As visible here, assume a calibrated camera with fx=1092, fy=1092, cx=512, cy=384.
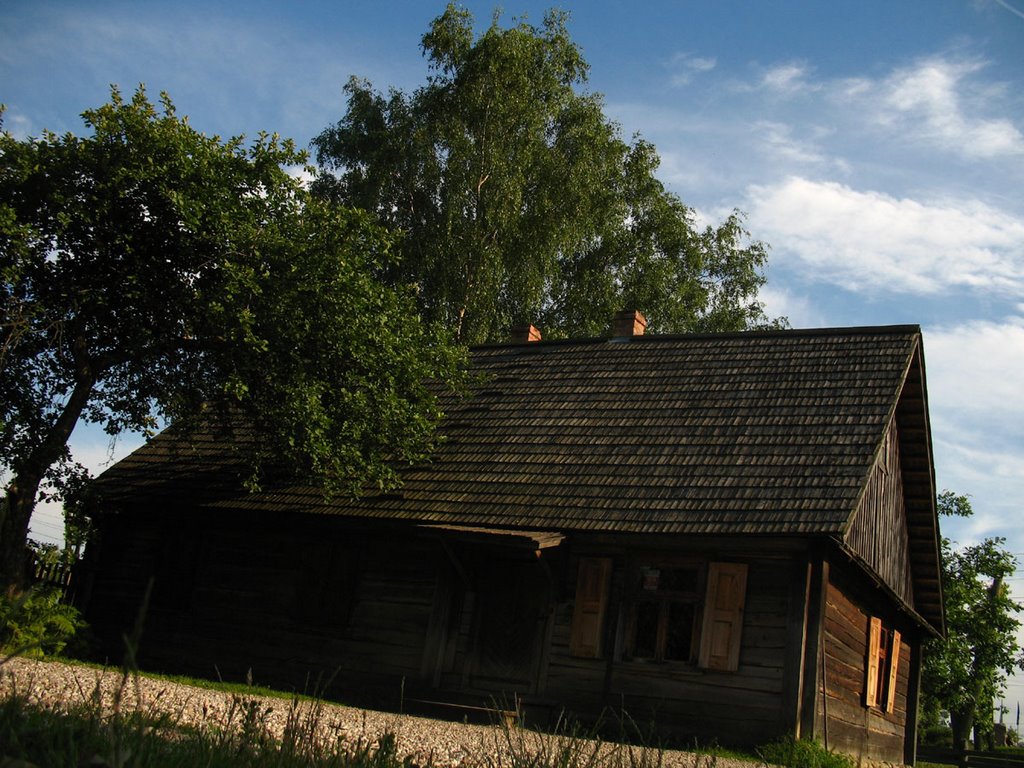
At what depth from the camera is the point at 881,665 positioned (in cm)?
1917

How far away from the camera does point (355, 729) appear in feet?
30.1

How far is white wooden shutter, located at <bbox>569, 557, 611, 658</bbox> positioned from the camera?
15.0 metres

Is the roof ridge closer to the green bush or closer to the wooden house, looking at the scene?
the wooden house

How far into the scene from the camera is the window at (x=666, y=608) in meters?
14.3

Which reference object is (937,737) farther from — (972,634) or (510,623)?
(510,623)

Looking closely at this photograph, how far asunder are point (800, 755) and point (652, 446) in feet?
17.0

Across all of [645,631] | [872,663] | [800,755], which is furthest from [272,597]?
[872,663]

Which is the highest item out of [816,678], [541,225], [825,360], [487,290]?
[541,225]

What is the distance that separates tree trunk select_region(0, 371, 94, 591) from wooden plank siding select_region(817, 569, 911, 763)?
11.2 m

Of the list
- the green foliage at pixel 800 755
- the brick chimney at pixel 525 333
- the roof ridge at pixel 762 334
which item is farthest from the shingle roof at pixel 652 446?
the green foliage at pixel 800 755

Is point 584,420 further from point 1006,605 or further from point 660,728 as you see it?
Answer: point 1006,605

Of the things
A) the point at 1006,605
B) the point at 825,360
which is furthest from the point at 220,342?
the point at 1006,605

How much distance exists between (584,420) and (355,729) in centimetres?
937

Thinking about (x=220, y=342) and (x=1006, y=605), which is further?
(x=1006, y=605)
